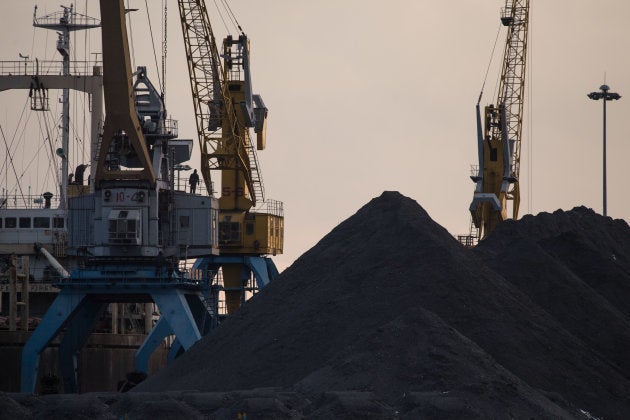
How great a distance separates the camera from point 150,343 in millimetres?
Answer: 59406

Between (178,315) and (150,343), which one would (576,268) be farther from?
(150,343)

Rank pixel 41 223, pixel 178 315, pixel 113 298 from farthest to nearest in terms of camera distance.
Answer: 1. pixel 41 223
2. pixel 113 298
3. pixel 178 315

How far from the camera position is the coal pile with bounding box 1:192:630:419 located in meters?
38.2

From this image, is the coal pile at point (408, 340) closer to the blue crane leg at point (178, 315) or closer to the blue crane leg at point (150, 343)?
the blue crane leg at point (178, 315)

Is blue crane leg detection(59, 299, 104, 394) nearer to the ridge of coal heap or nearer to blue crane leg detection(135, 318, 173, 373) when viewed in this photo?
blue crane leg detection(135, 318, 173, 373)

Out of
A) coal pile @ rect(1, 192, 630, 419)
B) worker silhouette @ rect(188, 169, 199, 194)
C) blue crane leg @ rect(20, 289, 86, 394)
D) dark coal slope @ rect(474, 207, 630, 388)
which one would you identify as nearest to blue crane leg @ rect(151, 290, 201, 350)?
blue crane leg @ rect(20, 289, 86, 394)

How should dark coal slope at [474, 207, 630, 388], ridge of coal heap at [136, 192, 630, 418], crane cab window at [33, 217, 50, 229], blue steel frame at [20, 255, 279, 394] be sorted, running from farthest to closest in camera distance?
crane cab window at [33, 217, 50, 229] → blue steel frame at [20, 255, 279, 394] → dark coal slope at [474, 207, 630, 388] → ridge of coal heap at [136, 192, 630, 418]

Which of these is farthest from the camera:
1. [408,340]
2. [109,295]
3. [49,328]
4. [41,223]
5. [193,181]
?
Answer: [41,223]

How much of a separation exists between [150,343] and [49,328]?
156 inches

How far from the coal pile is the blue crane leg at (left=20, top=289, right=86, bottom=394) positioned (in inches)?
315

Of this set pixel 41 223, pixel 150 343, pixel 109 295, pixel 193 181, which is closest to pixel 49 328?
pixel 109 295

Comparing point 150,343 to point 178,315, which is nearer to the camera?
point 178,315

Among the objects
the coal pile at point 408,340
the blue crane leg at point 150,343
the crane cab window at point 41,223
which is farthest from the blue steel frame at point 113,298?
the crane cab window at point 41,223

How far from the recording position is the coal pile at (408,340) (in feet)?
125
